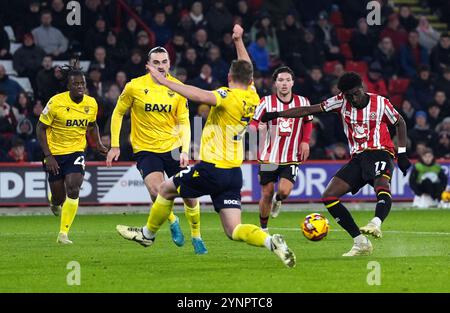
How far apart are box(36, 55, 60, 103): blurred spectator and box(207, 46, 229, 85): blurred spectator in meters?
3.86

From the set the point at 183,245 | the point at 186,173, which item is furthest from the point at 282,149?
the point at 186,173

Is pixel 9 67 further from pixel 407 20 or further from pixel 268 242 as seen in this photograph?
pixel 268 242

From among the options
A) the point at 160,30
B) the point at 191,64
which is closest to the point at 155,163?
the point at 191,64

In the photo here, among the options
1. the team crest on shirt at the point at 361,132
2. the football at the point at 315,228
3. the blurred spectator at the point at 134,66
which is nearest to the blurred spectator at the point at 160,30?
the blurred spectator at the point at 134,66

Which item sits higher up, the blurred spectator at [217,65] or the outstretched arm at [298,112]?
the blurred spectator at [217,65]

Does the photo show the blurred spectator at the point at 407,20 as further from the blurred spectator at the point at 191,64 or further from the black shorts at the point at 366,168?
the black shorts at the point at 366,168

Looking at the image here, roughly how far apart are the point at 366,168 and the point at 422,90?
1495 cm

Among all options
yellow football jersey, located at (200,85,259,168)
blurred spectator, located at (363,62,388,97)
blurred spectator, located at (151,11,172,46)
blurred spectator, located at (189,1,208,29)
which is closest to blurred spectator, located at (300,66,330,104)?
blurred spectator, located at (363,62,388,97)

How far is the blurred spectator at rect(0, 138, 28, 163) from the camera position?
23.3m

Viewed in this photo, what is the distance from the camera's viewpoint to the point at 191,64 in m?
26.4

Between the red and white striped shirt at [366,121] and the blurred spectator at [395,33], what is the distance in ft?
52.9

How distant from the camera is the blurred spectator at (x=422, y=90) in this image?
28156mm

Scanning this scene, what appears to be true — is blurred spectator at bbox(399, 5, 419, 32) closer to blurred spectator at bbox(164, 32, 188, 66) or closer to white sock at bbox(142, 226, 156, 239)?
blurred spectator at bbox(164, 32, 188, 66)
